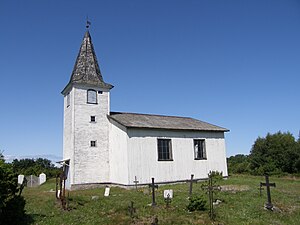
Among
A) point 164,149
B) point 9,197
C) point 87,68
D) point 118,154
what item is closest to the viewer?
point 9,197

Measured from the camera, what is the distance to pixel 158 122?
2444 centimetres

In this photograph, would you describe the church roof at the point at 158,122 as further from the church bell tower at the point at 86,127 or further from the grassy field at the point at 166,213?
the grassy field at the point at 166,213

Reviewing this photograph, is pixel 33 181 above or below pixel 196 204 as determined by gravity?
→ below

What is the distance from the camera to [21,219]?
987cm

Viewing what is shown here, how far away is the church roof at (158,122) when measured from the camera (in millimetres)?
22306

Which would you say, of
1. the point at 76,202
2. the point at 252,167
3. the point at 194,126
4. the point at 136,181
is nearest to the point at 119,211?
the point at 76,202

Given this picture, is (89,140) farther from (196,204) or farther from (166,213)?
(196,204)

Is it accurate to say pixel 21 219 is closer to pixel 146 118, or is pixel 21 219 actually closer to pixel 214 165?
pixel 146 118

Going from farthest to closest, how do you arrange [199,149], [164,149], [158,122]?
[199,149] → [158,122] → [164,149]

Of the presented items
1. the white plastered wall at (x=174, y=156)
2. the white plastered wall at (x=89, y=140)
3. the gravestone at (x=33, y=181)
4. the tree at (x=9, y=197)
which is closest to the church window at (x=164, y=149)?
the white plastered wall at (x=174, y=156)

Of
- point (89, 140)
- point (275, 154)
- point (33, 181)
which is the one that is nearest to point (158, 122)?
point (89, 140)

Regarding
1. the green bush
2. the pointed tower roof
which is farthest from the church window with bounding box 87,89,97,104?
the green bush

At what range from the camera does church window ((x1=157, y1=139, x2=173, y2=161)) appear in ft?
74.1

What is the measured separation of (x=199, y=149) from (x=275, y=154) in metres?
30.9
